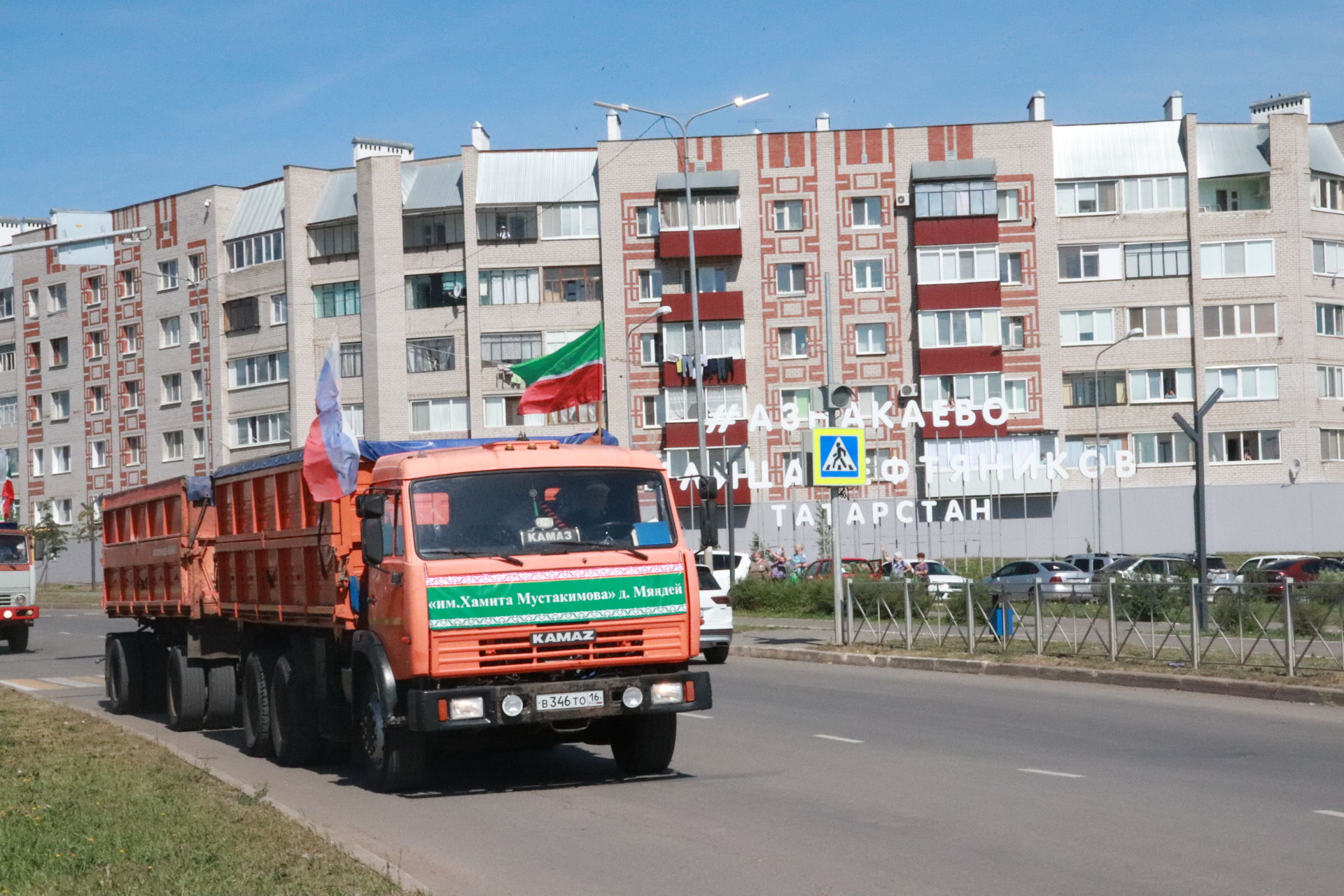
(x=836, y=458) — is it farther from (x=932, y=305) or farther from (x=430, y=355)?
(x=430, y=355)

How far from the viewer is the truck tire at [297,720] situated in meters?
12.9

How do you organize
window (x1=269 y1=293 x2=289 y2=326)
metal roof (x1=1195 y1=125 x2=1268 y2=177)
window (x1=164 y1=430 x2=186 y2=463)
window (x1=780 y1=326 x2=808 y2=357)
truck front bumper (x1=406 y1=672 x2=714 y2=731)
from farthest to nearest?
window (x1=164 y1=430 x2=186 y2=463), window (x1=269 y1=293 x2=289 y2=326), window (x1=780 y1=326 x2=808 y2=357), metal roof (x1=1195 y1=125 x2=1268 y2=177), truck front bumper (x1=406 y1=672 x2=714 y2=731)

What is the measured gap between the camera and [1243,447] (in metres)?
61.2

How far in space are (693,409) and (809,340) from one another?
5214 millimetres

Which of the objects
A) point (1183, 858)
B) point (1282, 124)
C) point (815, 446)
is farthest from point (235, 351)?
point (1183, 858)

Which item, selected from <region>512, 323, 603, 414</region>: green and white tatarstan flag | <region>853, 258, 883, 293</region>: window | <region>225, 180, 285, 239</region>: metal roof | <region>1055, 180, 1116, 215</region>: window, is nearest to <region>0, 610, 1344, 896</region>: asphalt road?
<region>512, 323, 603, 414</region>: green and white tatarstan flag

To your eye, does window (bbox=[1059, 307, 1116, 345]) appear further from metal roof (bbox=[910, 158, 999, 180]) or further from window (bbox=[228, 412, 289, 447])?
window (bbox=[228, 412, 289, 447])

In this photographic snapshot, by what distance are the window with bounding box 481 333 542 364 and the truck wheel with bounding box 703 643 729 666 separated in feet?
131

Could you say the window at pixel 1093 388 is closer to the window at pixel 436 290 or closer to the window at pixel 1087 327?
the window at pixel 1087 327

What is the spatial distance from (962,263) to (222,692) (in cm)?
4832

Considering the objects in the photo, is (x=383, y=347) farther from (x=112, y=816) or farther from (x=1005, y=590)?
(x=112, y=816)

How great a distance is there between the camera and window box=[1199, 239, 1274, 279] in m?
61.3

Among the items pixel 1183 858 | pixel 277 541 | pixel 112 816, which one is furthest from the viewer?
pixel 277 541

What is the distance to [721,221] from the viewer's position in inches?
2442
